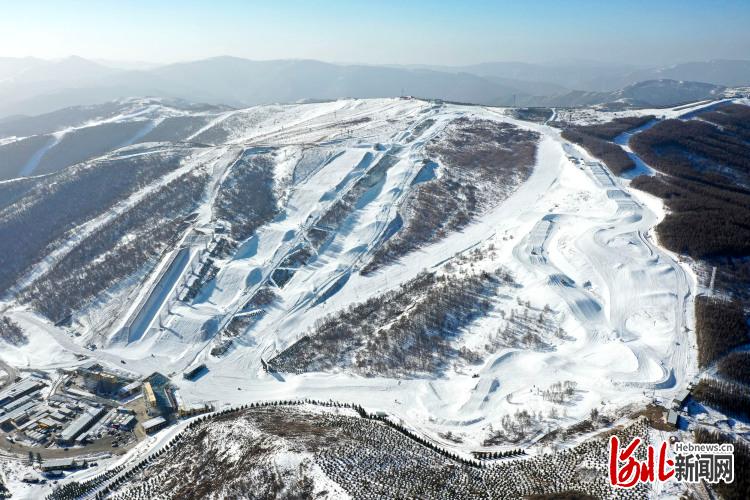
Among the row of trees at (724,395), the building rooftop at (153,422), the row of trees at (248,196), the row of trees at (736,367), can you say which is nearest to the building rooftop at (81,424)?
the building rooftop at (153,422)

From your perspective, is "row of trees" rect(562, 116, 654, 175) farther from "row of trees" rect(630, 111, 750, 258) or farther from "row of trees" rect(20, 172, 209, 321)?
"row of trees" rect(20, 172, 209, 321)

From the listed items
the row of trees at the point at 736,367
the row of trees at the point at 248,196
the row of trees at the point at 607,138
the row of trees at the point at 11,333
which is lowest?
the row of trees at the point at 11,333

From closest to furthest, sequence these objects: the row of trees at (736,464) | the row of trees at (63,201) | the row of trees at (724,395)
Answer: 1. the row of trees at (736,464)
2. the row of trees at (724,395)
3. the row of trees at (63,201)

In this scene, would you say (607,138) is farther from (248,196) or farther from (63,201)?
(63,201)

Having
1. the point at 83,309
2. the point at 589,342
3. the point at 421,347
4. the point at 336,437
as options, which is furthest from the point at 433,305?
the point at 83,309

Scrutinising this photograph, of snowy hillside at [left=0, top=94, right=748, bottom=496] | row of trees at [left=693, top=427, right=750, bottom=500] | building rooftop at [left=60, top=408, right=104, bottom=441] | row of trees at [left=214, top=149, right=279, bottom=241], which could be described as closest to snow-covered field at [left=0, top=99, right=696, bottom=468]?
snowy hillside at [left=0, top=94, right=748, bottom=496]

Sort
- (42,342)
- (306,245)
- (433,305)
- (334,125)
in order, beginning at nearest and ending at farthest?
(433,305) < (42,342) < (306,245) < (334,125)

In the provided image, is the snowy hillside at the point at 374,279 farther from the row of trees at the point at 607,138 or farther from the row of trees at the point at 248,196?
the row of trees at the point at 607,138

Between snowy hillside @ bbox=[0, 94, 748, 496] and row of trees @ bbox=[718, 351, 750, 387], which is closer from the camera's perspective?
row of trees @ bbox=[718, 351, 750, 387]

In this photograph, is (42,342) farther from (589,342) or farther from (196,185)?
(589,342)
